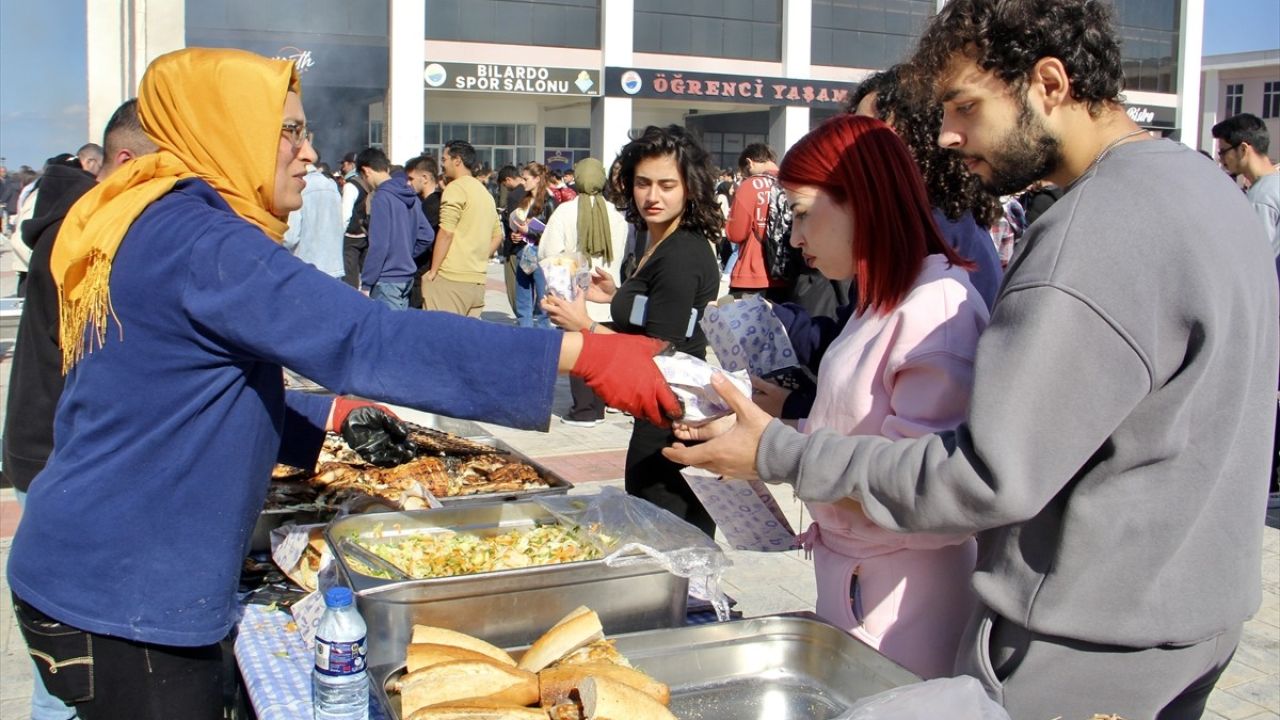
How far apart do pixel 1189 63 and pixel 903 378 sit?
159 ft

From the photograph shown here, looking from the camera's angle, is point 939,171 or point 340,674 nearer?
point 340,674

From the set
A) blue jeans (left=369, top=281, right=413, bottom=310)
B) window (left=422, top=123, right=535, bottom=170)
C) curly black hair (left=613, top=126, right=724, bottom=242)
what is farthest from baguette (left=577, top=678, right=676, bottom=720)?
window (left=422, top=123, right=535, bottom=170)

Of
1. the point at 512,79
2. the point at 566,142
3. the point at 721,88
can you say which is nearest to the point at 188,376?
the point at 512,79

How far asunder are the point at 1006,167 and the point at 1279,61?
2567 inches

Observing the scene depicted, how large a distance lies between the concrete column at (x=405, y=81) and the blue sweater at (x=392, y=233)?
20543 millimetres

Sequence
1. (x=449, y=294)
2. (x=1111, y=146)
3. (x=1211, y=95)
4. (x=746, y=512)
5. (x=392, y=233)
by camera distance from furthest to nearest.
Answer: (x=1211, y=95)
(x=392, y=233)
(x=449, y=294)
(x=746, y=512)
(x=1111, y=146)

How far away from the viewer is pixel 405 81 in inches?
1171

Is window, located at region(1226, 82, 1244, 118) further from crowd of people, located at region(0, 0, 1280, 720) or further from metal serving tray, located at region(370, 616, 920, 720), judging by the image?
metal serving tray, located at region(370, 616, 920, 720)

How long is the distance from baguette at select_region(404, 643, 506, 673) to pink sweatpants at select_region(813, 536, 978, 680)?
70 cm

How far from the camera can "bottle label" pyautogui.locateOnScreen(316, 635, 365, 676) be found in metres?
1.69

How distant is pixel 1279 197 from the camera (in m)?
6.51

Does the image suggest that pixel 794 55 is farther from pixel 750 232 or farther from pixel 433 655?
pixel 433 655

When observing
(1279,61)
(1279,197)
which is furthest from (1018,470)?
(1279,61)

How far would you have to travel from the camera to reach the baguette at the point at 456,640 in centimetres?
184
